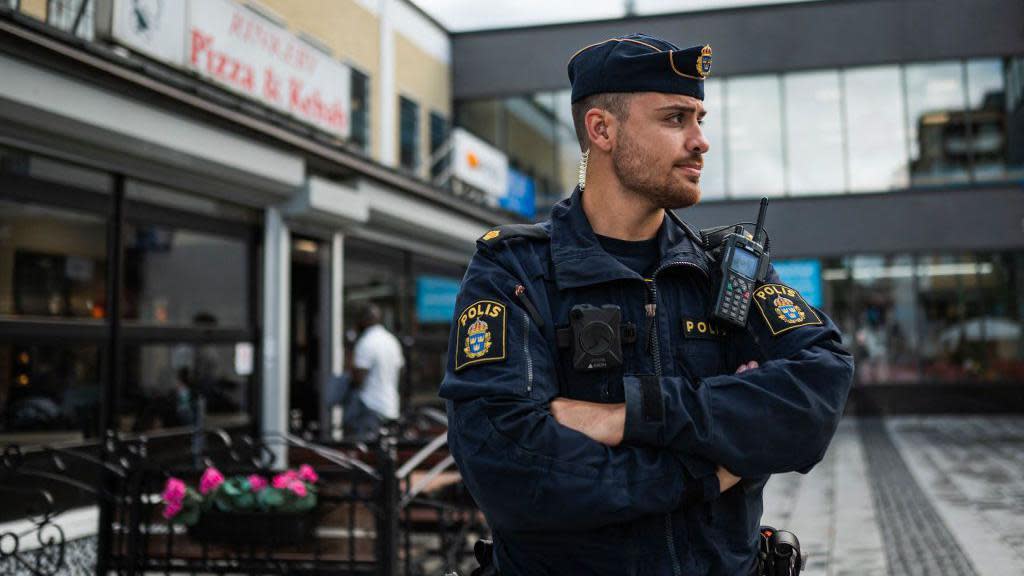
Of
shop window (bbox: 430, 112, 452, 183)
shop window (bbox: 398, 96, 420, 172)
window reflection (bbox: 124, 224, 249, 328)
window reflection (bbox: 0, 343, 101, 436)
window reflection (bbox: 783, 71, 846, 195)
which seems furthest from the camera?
window reflection (bbox: 783, 71, 846, 195)

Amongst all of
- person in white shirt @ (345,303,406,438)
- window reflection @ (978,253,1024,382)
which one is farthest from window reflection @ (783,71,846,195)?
person in white shirt @ (345,303,406,438)

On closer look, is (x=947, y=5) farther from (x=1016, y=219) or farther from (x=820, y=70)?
(x=1016, y=219)

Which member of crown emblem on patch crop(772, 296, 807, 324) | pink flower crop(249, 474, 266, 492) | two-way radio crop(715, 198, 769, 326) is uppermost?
two-way radio crop(715, 198, 769, 326)

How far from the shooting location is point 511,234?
6.38ft

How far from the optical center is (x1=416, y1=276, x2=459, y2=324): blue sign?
14.8m

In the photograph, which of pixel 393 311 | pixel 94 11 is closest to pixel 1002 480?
pixel 393 311

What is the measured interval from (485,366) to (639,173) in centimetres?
56

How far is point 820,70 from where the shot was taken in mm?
18672

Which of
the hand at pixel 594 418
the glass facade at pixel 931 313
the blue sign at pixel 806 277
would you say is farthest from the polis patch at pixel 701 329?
the glass facade at pixel 931 313

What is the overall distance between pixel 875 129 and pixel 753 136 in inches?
101

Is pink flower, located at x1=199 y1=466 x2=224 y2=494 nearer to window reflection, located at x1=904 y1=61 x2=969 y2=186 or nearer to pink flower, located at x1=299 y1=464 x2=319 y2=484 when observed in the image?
pink flower, located at x1=299 y1=464 x2=319 y2=484

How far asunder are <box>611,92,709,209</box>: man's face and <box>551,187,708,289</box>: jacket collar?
115 mm

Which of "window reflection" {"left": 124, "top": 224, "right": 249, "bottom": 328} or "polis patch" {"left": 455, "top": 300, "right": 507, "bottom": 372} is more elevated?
"window reflection" {"left": 124, "top": 224, "right": 249, "bottom": 328}

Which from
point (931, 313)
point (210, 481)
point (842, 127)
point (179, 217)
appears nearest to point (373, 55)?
point (179, 217)
